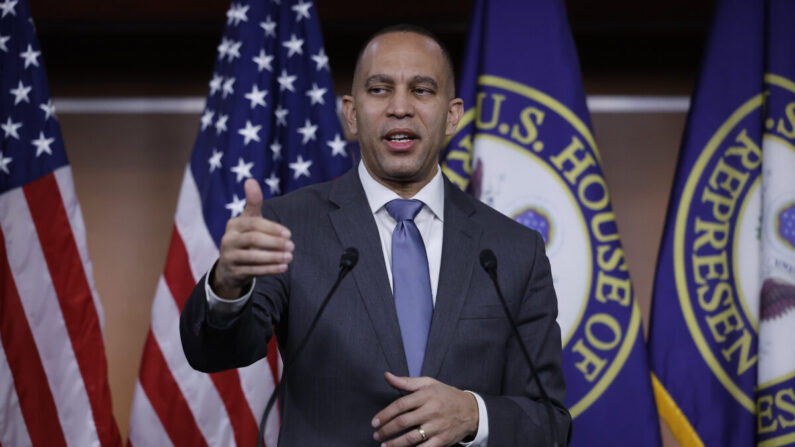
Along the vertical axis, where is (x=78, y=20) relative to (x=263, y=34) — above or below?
above

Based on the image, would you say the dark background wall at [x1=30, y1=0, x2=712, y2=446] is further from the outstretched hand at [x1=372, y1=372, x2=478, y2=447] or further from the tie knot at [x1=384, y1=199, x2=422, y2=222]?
the outstretched hand at [x1=372, y1=372, x2=478, y2=447]

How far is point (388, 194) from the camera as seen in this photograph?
1.59 metres

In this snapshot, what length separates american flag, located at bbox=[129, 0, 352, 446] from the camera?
2.51 metres

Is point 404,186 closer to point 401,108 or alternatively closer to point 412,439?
point 401,108

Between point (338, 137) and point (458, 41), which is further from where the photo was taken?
point (458, 41)

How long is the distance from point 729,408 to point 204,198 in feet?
5.92

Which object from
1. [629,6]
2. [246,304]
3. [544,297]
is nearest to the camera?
[246,304]

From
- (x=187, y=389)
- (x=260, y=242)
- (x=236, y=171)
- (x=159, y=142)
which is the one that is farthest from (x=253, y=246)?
(x=159, y=142)

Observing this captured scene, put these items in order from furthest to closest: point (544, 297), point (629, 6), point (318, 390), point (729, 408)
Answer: point (629, 6)
point (729, 408)
point (544, 297)
point (318, 390)

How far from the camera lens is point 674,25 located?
2904 mm

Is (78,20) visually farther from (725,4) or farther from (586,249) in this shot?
(725,4)

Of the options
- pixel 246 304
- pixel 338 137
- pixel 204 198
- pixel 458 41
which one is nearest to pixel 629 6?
pixel 458 41

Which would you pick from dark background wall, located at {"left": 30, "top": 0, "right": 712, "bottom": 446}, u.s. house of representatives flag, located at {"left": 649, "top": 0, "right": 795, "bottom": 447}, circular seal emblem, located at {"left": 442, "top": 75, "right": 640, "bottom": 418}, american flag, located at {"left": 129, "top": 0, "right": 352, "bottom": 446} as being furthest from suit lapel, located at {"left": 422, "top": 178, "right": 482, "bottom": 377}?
dark background wall, located at {"left": 30, "top": 0, "right": 712, "bottom": 446}

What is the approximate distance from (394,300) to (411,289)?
4 centimetres
